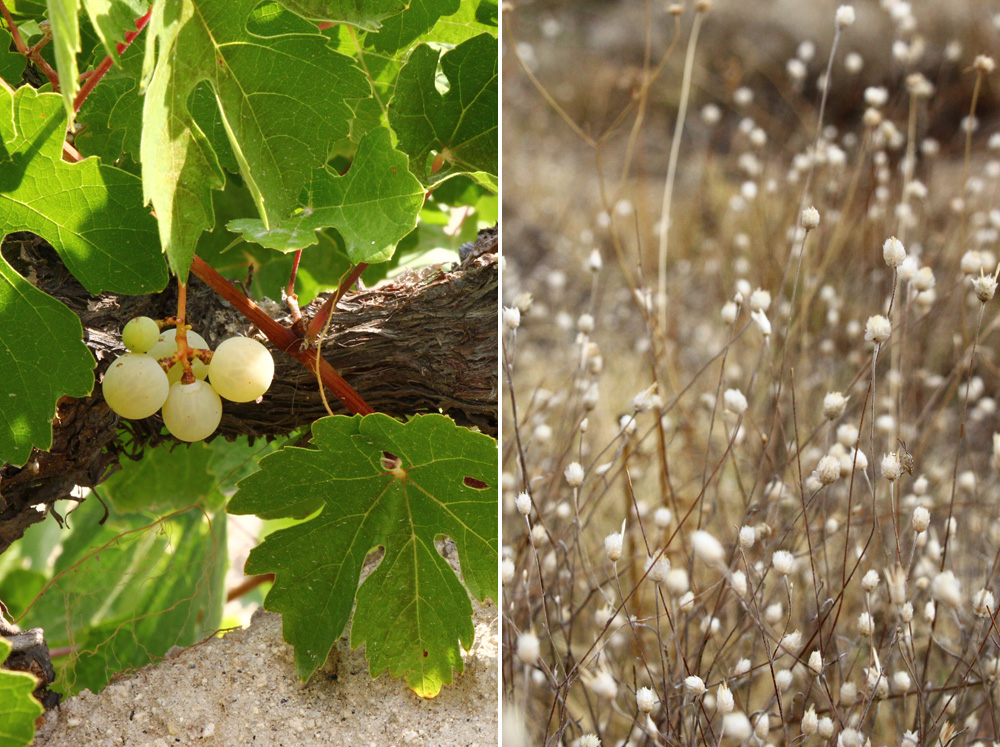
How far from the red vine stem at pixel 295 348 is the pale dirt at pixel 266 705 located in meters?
0.17

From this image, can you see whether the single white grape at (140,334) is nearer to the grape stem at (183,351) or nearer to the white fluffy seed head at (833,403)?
the grape stem at (183,351)

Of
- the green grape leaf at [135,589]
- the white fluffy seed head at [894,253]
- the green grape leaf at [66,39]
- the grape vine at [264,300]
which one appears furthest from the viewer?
the green grape leaf at [135,589]

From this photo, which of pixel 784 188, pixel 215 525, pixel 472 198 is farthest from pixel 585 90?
pixel 215 525

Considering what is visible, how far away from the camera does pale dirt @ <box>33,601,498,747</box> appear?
1.69ft

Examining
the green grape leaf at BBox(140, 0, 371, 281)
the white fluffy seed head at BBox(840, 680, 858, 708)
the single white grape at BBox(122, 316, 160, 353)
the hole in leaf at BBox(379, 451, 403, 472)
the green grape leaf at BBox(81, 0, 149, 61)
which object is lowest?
the white fluffy seed head at BBox(840, 680, 858, 708)

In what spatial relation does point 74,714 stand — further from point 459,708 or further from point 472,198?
point 472,198

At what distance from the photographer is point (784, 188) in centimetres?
146

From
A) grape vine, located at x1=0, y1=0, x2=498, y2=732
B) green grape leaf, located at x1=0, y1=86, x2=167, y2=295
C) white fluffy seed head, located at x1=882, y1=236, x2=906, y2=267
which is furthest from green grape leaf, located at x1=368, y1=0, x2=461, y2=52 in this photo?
white fluffy seed head, located at x1=882, y1=236, x2=906, y2=267

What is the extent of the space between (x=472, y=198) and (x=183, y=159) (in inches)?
15.7

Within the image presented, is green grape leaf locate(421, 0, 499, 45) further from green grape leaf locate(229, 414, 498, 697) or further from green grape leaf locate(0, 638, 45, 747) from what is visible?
green grape leaf locate(0, 638, 45, 747)

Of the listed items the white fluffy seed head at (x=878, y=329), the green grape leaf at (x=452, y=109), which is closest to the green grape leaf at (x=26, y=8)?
the green grape leaf at (x=452, y=109)

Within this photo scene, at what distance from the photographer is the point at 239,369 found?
18.1 inches

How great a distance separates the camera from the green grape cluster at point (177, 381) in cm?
45

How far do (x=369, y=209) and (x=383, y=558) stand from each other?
0.22m
